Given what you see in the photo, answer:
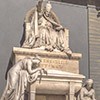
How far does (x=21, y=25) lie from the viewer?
11.3m

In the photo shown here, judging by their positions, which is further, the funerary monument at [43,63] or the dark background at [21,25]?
the dark background at [21,25]

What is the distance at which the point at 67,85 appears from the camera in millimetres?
10102

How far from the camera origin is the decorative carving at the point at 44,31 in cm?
1085

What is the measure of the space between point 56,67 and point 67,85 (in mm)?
819

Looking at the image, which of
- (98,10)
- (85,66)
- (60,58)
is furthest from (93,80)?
(98,10)

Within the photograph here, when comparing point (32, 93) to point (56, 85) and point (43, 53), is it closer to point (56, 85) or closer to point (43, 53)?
point (56, 85)

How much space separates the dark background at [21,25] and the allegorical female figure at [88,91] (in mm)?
796

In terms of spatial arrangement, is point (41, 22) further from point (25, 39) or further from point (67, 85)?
point (67, 85)

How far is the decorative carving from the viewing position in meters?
10.9

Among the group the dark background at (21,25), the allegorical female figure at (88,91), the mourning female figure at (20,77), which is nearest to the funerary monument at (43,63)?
the mourning female figure at (20,77)

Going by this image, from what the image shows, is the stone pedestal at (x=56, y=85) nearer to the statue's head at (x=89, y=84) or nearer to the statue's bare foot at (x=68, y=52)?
the statue's head at (x=89, y=84)

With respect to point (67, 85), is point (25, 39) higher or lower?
higher

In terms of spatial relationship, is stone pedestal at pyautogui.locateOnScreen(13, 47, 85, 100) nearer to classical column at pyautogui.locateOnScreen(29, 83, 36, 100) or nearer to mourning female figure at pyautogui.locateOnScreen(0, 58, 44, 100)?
classical column at pyautogui.locateOnScreen(29, 83, 36, 100)

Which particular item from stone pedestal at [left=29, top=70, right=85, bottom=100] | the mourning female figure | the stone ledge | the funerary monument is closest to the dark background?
the funerary monument
